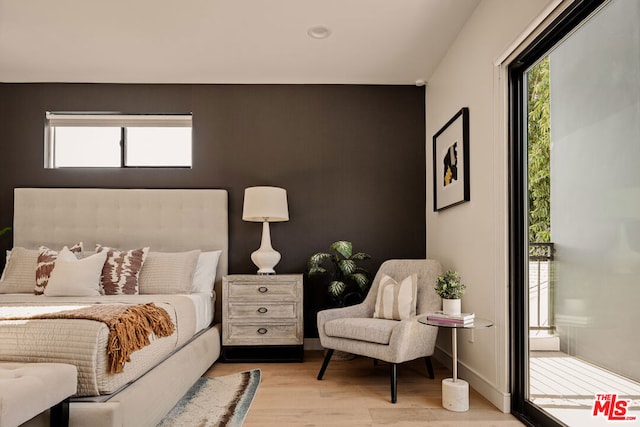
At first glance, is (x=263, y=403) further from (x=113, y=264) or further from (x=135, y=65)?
(x=135, y=65)

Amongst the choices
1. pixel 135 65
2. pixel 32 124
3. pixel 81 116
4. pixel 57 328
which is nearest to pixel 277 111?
pixel 135 65

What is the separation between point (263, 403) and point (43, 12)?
9.57 ft

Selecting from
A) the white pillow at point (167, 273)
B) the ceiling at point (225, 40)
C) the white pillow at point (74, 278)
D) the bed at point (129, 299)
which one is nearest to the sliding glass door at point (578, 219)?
the ceiling at point (225, 40)

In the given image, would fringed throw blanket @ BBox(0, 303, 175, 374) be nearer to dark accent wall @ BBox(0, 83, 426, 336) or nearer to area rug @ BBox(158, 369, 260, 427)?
area rug @ BBox(158, 369, 260, 427)

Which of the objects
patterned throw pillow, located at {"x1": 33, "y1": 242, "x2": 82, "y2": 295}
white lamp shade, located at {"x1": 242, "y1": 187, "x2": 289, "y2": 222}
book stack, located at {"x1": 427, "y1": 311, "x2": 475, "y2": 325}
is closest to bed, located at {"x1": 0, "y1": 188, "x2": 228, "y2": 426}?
patterned throw pillow, located at {"x1": 33, "y1": 242, "x2": 82, "y2": 295}

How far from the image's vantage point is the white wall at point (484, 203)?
2.76 m

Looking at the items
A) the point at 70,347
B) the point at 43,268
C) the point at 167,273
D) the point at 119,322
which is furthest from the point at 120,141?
the point at 70,347

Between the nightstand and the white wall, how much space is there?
125 centimetres

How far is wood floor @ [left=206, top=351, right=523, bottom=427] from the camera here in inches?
102

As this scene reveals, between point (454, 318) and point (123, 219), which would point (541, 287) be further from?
point (123, 219)

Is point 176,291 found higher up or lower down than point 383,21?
lower down

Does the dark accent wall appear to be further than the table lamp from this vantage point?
Yes

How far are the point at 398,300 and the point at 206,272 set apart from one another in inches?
66.8

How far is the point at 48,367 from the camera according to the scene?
1805 mm
